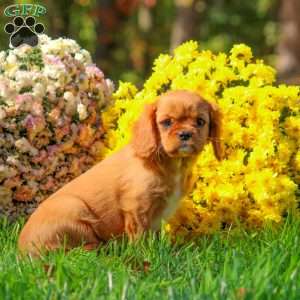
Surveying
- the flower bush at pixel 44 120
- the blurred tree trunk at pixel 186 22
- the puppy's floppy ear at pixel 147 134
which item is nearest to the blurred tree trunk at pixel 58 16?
the blurred tree trunk at pixel 186 22

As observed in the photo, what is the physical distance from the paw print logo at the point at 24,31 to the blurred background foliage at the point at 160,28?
1223 centimetres

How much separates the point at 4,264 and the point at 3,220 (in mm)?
1735

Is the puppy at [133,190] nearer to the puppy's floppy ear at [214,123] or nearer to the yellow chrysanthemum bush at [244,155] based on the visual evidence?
the puppy's floppy ear at [214,123]

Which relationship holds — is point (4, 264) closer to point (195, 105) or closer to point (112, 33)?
point (195, 105)

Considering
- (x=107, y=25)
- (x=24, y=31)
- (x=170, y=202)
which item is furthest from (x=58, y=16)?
(x=170, y=202)

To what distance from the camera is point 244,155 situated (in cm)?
618

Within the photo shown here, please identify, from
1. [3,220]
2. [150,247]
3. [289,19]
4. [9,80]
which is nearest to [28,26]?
[9,80]

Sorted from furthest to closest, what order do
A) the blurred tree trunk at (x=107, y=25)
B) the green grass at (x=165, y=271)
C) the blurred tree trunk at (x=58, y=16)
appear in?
1. the blurred tree trunk at (x=107, y=25)
2. the blurred tree trunk at (x=58, y=16)
3. the green grass at (x=165, y=271)

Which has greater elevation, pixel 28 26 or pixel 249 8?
pixel 249 8

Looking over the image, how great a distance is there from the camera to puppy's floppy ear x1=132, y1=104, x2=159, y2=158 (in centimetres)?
529

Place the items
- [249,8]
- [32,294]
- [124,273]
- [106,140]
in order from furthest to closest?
[249,8], [106,140], [124,273], [32,294]

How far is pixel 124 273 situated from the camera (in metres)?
4.39

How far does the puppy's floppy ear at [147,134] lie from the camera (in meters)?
5.29

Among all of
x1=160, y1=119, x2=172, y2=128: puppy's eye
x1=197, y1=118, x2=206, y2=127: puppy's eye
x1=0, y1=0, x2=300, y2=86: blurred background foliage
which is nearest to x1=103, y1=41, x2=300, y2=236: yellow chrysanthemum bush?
x1=197, y1=118, x2=206, y2=127: puppy's eye
